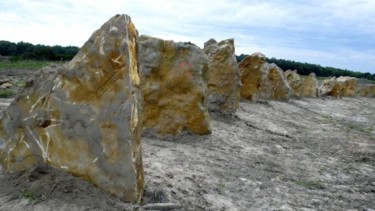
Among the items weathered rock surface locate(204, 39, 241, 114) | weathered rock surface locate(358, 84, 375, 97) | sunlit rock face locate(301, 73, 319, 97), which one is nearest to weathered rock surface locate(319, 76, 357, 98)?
sunlit rock face locate(301, 73, 319, 97)

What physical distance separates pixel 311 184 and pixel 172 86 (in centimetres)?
277

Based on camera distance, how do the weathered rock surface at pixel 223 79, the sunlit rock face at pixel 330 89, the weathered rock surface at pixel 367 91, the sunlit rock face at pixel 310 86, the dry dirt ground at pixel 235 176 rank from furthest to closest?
the weathered rock surface at pixel 367 91, the sunlit rock face at pixel 330 89, the sunlit rock face at pixel 310 86, the weathered rock surface at pixel 223 79, the dry dirt ground at pixel 235 176

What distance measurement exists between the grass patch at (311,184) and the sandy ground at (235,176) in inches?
0.5

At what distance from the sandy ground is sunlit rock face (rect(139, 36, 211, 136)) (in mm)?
295

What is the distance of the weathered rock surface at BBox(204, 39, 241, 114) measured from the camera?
9.60m

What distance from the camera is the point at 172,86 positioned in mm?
7316

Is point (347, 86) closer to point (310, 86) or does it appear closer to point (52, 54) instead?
point (310, 86)

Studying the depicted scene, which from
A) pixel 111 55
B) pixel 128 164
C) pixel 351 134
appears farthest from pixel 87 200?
pixel 351 134

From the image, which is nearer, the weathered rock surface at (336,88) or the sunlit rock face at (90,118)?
the sunlit rock face at (90,118)

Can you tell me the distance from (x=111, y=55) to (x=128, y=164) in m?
1.01

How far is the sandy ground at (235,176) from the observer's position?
399cm

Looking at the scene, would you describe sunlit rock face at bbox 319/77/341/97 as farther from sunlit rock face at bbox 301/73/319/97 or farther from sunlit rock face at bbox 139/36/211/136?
sunlit rock face at bbox 139/36/211/136

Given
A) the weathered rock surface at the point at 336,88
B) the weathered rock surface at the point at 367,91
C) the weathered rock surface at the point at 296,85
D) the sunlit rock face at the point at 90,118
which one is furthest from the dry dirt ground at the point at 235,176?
the weathered rock surface at the point at 367,91

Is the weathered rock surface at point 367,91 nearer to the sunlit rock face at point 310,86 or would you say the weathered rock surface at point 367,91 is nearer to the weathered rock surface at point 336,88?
the weathered rock surface at point 336,88
